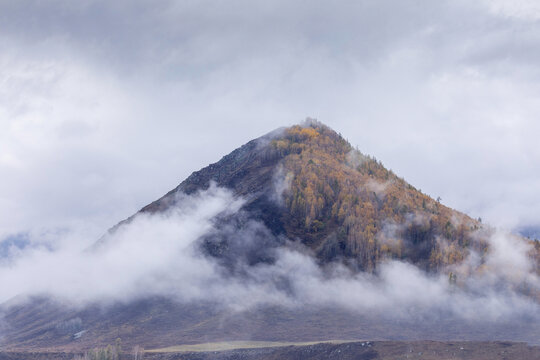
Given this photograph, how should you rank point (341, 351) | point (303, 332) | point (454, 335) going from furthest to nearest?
point (303, 332) < point (454, 335) < point (341, 351)

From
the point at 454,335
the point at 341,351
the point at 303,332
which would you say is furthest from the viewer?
the point at 303,332

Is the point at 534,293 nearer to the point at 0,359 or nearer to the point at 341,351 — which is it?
the point at 341,351

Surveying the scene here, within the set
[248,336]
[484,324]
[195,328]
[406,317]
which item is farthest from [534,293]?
[195,328]

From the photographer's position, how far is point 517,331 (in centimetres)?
16750

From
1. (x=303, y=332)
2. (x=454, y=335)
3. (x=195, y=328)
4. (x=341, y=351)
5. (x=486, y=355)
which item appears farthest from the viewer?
(x=195, y=328)

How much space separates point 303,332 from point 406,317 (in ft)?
121

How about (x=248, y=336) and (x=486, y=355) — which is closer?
(x=486, y=355)

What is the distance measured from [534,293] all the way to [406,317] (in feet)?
158

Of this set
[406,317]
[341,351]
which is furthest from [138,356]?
[406,317]

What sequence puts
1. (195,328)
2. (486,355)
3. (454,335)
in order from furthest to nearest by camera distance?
1. (195,328)
2. (454,335)
3. (486,355)

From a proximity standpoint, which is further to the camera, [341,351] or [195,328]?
[195,328]

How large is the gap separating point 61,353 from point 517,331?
480ft

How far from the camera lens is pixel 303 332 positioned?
18275 centimetres

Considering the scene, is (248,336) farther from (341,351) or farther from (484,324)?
(484,324)
